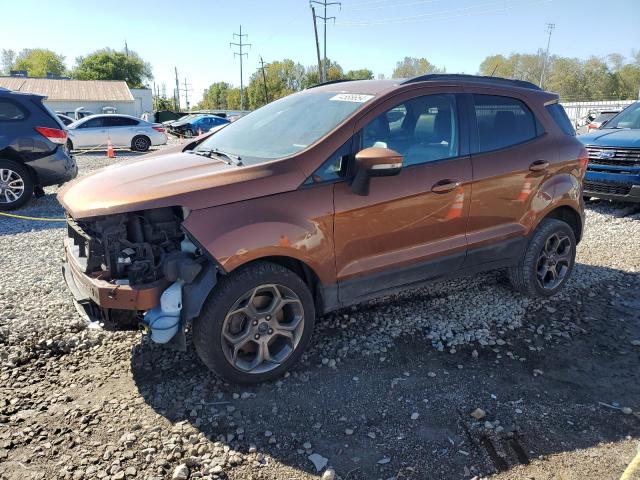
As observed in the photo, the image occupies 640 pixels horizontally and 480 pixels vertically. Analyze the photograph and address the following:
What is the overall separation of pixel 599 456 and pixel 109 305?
2.89 m

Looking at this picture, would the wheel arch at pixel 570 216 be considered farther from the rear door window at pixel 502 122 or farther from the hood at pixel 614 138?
the hood at pixel 614 138

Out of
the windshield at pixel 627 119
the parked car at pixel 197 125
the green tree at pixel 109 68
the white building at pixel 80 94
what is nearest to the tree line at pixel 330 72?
the green tree at pixel 109 68

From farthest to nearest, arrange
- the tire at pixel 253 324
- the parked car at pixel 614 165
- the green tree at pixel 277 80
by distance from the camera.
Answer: the green tree at pixel 277 80, the parked car at pixel 614 165, the tire at pixel 253 324

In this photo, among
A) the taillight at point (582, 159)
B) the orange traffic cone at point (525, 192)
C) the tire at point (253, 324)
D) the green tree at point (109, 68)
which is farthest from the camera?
the green tree at point (109, 68)

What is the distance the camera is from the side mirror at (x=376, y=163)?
10.2 feet

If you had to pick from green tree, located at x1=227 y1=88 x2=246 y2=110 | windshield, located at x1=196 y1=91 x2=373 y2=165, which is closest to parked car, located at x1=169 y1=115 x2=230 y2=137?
windshield, located at x1=196 y1=91 x2=373 y2=165

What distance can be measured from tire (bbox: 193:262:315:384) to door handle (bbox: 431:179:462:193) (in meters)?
1.25

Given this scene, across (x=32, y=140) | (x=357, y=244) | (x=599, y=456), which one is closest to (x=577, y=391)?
(x=599, y=456)

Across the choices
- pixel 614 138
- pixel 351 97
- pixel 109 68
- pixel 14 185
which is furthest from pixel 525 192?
pixel 109 68

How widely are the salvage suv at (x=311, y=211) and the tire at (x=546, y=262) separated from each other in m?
0.02

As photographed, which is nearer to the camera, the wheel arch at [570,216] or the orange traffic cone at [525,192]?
the orange traffic cone at [525,192]

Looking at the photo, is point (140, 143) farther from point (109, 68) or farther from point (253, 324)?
point (109, 68)

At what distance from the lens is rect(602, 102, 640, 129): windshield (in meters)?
9.05

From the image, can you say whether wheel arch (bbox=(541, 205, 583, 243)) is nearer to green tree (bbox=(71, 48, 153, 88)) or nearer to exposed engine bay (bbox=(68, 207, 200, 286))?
exposed engine bay (bbox=(68, 207, 200, 286))
